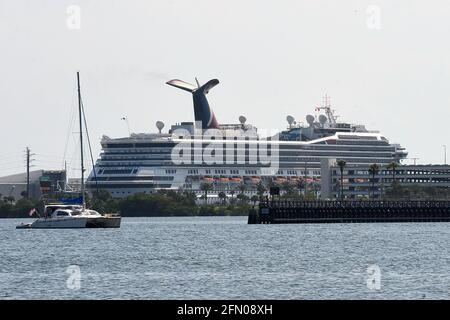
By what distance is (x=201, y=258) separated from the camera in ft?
205

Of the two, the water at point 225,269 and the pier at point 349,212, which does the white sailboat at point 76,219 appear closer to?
the water at point 225,269

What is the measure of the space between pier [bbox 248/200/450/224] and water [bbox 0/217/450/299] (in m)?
55.6

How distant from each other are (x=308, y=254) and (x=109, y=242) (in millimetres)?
24325

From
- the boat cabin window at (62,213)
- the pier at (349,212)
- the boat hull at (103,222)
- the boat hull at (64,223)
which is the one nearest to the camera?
the boat hull at (64,223)

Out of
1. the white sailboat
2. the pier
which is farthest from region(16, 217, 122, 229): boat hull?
the pier

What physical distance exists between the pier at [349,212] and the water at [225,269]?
55.6m

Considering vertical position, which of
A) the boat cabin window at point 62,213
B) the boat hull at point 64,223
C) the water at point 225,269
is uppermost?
the boat cabin window at point 62,213

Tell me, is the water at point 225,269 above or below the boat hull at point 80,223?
below

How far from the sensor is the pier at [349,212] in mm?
142750

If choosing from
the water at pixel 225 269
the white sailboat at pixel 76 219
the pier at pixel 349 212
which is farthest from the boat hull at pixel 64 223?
the pier at pixel 349 212

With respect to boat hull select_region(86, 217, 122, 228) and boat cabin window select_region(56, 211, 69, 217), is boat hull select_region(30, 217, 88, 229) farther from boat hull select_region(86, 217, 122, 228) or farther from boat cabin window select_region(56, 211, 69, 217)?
boat cabin window select_region(56, 211, 69, 217)

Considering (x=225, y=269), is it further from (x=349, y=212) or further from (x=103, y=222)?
(x=349, y=212)

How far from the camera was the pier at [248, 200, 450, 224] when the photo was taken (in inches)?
5620

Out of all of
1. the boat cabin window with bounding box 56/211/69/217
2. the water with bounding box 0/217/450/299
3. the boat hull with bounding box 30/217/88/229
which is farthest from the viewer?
the boat cabin window with bounding box 56/211/69/217
